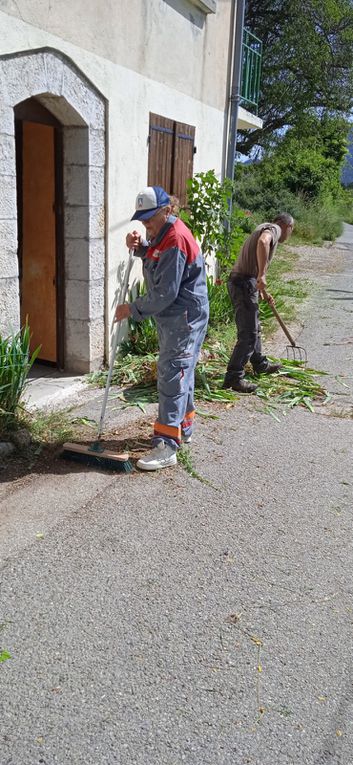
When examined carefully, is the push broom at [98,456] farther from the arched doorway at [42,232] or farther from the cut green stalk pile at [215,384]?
the arched doorway at [42,232]

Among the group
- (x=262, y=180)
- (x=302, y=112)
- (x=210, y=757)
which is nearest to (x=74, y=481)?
(x=210, y=757)

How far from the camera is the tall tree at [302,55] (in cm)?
2078

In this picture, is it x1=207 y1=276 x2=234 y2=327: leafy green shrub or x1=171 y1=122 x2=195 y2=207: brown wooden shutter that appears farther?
x1=207 y1=276 x2=234 y2=327: leafy green shrub

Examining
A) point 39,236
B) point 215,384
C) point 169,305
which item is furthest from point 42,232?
point 169,305

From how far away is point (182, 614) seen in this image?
3.37m

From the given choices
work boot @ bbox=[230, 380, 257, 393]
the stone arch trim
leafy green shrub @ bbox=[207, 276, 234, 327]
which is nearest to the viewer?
the stone arch trim

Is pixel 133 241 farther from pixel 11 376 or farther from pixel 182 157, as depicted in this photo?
pixel 182 157

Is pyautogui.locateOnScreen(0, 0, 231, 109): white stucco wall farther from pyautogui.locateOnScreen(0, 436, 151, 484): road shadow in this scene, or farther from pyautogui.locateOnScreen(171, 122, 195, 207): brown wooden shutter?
pyautogui.locateOnScreen(0, 436, 151, 484): road shadow

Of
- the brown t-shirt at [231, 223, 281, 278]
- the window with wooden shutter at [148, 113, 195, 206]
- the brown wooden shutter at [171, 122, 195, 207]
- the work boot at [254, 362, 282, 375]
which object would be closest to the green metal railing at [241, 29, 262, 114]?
the brown wooden shutter at [171, 122, 195, 207]

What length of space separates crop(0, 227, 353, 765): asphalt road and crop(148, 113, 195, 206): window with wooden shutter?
146 inches

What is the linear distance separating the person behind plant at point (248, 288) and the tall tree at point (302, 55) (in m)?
16.4

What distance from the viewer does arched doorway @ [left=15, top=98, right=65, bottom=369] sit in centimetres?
650

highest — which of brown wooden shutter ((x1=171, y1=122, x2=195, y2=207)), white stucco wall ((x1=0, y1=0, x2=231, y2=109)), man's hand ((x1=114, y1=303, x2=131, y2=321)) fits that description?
white stucco wall ((x1=0, y1=0, x2=231, y2=109))

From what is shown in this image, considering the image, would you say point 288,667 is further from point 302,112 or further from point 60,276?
point 302,112
